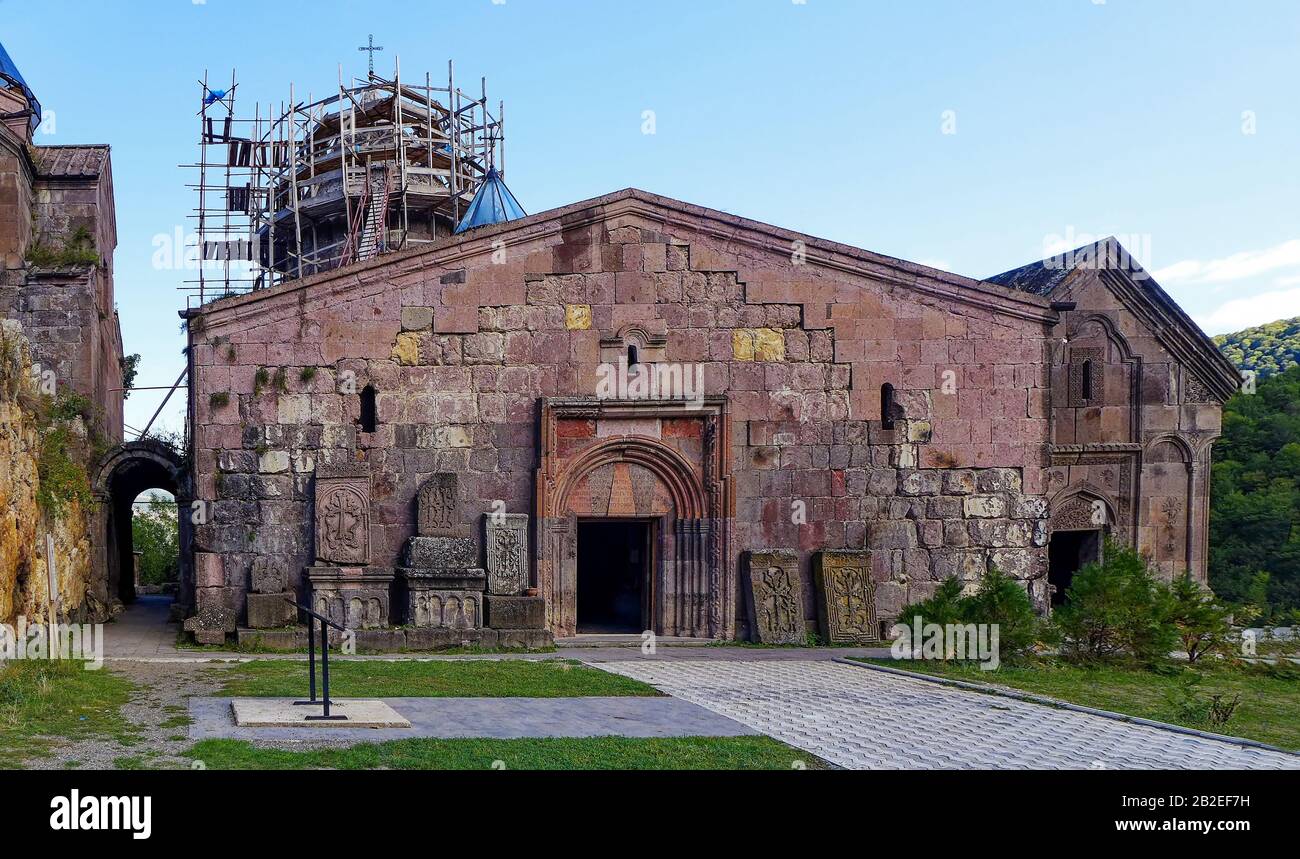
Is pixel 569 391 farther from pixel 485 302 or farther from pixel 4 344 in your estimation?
pixel 4 344

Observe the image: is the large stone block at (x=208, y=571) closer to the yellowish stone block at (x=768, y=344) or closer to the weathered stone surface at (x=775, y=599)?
the weathered stone surface at (x=775, y=599)

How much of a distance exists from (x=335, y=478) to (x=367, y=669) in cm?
378

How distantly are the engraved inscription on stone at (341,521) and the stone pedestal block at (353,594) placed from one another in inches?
8.3

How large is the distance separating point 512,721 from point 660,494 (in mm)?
7700

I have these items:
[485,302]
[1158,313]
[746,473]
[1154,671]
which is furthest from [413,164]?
[1154,671]

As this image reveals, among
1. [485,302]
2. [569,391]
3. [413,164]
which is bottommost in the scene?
[569,391]

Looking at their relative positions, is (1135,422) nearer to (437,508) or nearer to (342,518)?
(437,508)

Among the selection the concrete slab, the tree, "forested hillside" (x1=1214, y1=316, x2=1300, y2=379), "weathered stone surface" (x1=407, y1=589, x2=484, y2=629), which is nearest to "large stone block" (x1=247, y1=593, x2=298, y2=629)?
"weathered stone surface" (x1=407, y1=589, x2=484, y2=629)

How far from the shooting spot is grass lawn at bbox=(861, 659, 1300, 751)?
10664mm

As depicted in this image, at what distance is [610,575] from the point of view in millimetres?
22812

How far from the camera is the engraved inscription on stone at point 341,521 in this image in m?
16.1
